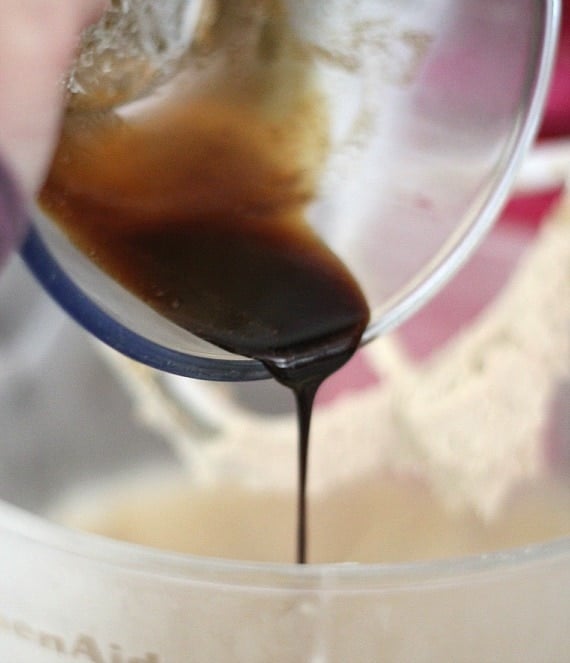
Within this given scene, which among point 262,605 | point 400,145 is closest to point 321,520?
point 400,145

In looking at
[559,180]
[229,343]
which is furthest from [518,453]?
[229,343]

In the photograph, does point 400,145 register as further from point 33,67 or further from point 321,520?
point 321,520

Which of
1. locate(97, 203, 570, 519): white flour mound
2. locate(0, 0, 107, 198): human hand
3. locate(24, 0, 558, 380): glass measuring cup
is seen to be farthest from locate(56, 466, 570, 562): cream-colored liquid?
locate(0, 0, 107, 198): human hand

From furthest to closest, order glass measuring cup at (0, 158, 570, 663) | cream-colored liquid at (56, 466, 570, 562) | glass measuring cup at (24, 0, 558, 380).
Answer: cream-colored liquid at (56, 466, 570, 562), glass measuring cup at (24, 0, 558, 380), glass measuring cup at (0, 158, 570, 663)

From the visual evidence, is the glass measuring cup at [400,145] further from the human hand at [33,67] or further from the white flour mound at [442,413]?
the white flour mound at [442,413]

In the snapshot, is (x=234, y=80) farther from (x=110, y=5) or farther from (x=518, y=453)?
(x=518, y=453)

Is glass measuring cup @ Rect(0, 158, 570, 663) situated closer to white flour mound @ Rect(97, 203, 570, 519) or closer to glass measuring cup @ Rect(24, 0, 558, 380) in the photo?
glass measuring cup @ Rect(24, 0, 558, 380)

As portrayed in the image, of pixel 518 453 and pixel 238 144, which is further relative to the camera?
pixel 518 453
